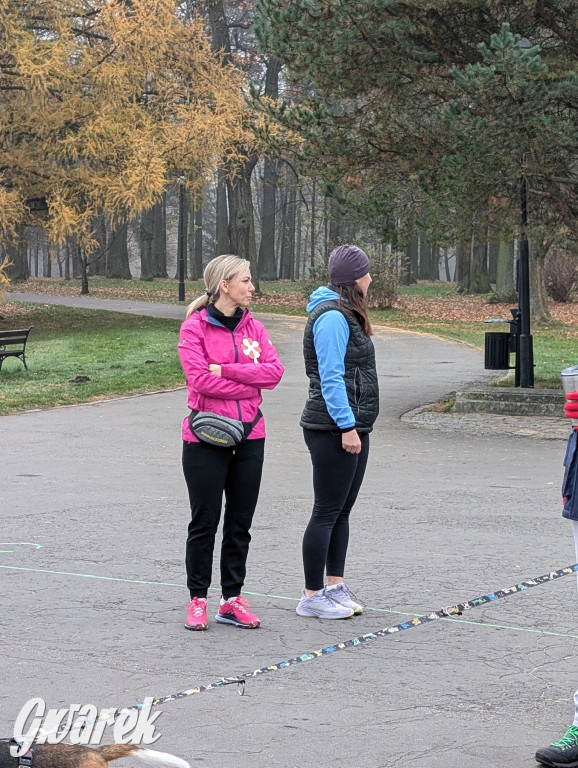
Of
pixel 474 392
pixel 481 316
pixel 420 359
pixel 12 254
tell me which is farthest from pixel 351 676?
pixel 12 254

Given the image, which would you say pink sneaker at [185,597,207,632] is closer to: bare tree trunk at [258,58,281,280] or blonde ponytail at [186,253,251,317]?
blonde ponytail at [186,253,251,317]

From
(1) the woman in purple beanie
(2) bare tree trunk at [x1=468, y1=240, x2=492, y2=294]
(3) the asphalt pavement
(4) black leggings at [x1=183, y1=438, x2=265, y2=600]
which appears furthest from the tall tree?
Answer: (2) bare tree trunk at [x1=468, y1=240, x2=492, y2=294]

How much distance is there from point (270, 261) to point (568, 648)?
52.8m

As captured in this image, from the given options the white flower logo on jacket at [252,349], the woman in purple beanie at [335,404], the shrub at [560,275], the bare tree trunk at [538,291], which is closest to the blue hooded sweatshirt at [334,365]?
the woman in purple beanie at [335,404]

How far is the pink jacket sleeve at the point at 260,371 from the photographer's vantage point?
238 inches

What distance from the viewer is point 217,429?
596cm

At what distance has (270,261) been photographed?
5784 centimetres

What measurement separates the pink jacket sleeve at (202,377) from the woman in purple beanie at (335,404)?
0.38m

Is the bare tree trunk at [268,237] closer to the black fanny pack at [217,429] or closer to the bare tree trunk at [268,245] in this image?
the bare tree trunk at [268,245]

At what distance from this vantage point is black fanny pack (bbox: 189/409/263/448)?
5945 mm

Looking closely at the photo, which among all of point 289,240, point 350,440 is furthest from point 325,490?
point 289,240

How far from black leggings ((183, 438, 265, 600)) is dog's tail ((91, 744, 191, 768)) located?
2916 mm

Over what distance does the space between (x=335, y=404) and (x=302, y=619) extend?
1.18 meters

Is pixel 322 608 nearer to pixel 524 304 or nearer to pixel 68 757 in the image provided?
pixel 68 757
